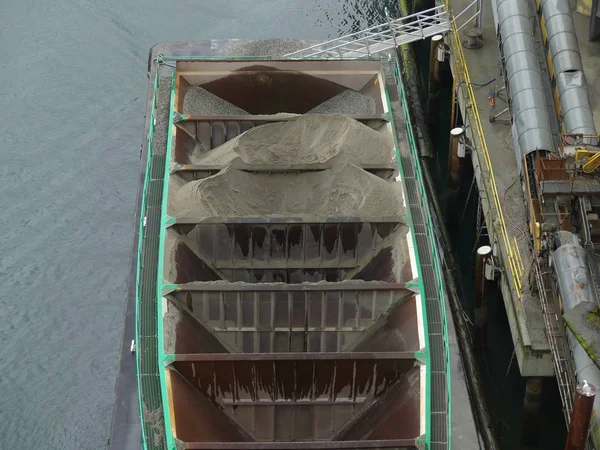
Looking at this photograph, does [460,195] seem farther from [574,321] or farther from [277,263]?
[574,321]

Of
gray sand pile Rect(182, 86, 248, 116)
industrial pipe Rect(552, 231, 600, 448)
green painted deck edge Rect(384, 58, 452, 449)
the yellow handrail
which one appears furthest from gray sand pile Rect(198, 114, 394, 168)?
industrial pipe Rect(552, 231, 600, 448)

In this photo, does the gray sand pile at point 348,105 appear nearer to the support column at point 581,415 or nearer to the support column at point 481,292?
the support column at point 481,292

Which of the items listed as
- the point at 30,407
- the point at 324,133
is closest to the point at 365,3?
the point at 324,133

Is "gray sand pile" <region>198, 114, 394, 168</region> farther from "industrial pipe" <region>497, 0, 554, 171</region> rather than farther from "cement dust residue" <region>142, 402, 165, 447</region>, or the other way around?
"cement dust residue" <region>142, 402, 165, 447</region>

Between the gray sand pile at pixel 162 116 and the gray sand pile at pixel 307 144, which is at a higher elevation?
the gray sand pile at pixel 162 116

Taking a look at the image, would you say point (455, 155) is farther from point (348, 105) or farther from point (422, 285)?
point (422, 285)

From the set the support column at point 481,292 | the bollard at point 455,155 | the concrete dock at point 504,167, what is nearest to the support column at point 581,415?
the concrete dock at point 504,167
